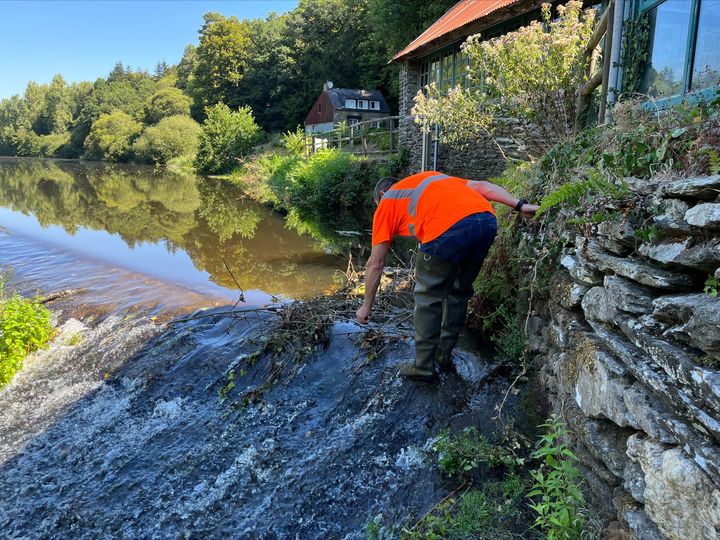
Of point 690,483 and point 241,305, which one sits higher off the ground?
point 690,483

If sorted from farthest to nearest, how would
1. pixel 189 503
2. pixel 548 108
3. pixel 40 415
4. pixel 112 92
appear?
pixel 112 92 < pixel 548 108 < pixel 40 415 < pixel 189 503

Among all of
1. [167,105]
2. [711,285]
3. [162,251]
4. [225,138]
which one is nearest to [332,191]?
[162,251]

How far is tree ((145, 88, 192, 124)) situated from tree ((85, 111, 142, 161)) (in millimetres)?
2379

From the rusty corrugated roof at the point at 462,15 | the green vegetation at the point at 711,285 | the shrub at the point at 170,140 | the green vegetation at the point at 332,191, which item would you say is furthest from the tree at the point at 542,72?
the shrub at the point at 170,140

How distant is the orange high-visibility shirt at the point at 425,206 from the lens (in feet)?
13.2

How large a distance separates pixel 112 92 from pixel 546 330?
311 feet

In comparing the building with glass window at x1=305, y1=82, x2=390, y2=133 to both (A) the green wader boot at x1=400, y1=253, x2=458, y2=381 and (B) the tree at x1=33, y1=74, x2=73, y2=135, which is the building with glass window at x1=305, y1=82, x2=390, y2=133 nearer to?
(A) the green wader boot at x1=400, y1=253, x2=458, y2=381

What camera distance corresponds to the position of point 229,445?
460 cm

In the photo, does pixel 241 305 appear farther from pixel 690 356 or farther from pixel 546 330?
pixel 690 356

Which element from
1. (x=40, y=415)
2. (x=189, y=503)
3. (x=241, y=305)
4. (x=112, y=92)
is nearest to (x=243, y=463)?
(x=189, y=503)

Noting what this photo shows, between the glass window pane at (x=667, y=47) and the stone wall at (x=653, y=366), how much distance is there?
12.2 feet

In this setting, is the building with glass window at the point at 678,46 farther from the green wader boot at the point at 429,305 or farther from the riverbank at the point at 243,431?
the riverbank at the point at 243,431

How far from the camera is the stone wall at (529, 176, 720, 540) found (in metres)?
2.06

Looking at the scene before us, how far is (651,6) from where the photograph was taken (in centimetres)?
624
